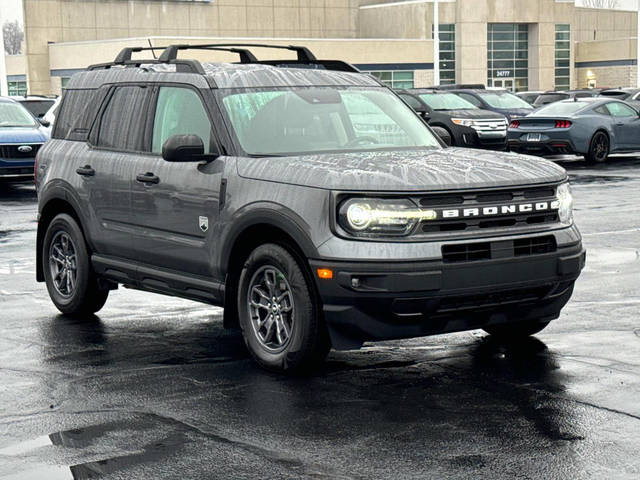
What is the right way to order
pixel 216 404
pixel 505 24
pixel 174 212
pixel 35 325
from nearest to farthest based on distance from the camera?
pixel 216 404, pixel 174 212, pixel 35 325, pixel 505 24

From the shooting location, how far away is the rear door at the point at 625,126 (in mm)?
28188

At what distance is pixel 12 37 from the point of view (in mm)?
191875

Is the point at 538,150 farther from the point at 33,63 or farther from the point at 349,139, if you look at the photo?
the point at 33,63

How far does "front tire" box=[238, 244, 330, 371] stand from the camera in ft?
23.3

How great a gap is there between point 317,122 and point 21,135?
50.9ft

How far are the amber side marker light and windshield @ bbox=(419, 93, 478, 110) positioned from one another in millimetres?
24394

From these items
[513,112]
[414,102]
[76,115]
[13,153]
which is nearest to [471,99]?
[513,112]

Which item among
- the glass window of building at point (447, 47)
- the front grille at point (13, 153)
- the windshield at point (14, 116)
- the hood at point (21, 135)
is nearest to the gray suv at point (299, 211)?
the front grille at point (13, 153)

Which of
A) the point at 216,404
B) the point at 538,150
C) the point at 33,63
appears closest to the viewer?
the point at 216,404

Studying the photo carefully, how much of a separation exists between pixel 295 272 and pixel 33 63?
72.7 m

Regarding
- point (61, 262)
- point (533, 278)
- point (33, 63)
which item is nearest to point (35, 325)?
point (61, 262)

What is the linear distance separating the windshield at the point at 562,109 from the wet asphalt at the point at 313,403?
18.7 meters

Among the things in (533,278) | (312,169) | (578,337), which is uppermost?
(312,169)

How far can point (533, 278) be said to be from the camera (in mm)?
7137
